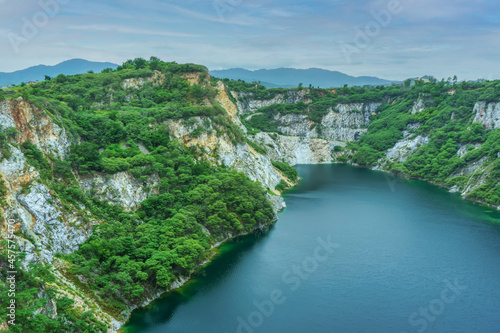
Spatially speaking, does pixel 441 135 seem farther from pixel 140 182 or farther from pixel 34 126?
→ pixel 34 126

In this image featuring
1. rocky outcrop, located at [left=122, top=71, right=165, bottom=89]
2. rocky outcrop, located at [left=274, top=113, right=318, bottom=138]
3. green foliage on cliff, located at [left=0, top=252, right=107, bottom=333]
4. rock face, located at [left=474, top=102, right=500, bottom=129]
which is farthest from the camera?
rocky outcrop, located at [left=274, top=113, right=318, bottom=138]

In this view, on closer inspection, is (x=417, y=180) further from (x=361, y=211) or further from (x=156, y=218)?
(x=156, y=218)

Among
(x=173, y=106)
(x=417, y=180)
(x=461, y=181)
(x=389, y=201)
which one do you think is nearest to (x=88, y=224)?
Result: (x=173, y=106)

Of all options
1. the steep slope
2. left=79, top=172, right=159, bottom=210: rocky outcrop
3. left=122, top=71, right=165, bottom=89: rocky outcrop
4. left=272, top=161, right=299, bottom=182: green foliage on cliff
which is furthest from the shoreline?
left=272, top=161, right=299, bottom=182: green foliage on cliff

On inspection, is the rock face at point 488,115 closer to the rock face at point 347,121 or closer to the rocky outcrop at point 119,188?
the rock face at point 347,121

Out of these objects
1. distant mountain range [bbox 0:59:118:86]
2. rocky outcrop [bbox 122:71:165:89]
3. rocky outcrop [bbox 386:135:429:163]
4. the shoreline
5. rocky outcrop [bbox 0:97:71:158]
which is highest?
distant mountain range [bbox 0:59:118:86]

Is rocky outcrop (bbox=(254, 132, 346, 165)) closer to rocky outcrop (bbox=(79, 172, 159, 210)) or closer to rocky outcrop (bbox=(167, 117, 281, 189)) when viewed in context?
rocky outcrop (bbox=(167, 117, 281, 189))

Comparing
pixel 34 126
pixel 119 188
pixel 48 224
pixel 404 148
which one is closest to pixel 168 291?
pixel 48 224
